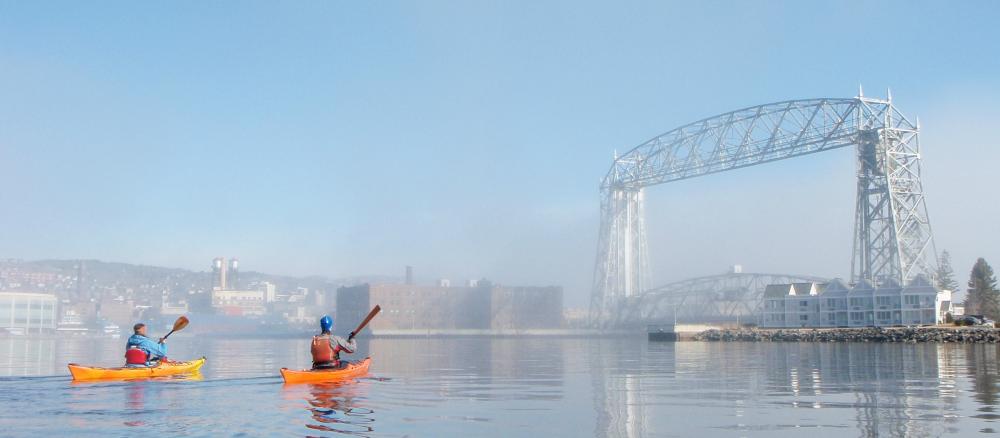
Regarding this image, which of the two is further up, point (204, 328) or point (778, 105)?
point (778, 105)

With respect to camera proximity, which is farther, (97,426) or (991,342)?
(991,342)

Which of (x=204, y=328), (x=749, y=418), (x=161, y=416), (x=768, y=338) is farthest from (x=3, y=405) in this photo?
(x=204, y=328)

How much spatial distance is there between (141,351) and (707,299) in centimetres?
9683

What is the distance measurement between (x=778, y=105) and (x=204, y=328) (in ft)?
462

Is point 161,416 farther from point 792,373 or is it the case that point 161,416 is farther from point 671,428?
point 792,373

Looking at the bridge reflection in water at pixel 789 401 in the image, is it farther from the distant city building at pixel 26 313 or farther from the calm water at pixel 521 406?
the distant city building at pixel 26 313

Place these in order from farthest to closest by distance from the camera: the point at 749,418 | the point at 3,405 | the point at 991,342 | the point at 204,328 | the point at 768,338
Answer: the point at 204,328 < the point at 768,338 < the point at 991,342 < the point at 3,405 < the point at 749,418

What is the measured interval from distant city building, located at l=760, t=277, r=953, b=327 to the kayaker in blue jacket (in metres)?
60.3

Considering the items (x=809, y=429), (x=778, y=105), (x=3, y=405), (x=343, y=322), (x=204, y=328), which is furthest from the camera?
(x=204, y=328)

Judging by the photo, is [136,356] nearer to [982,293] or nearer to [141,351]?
[141,351]

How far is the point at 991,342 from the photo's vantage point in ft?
185

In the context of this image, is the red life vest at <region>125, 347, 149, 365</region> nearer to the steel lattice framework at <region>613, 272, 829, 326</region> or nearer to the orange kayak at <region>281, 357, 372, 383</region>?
the orange kayak at <region>281, 357, 372, 383</region>

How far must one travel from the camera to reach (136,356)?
22500 mm

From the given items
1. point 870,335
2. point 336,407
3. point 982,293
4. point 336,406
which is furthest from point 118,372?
point 982,293
